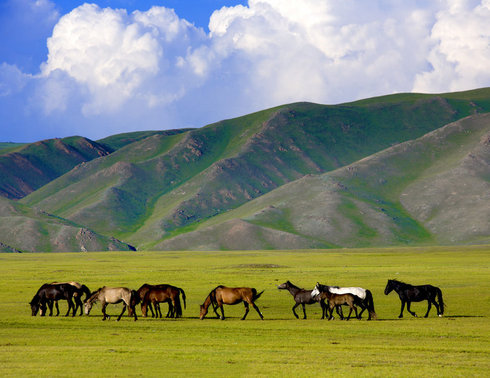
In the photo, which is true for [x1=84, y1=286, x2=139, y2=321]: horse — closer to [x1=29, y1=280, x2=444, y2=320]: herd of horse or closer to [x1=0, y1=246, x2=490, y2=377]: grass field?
[x1=29, y1=280, x2=444, y2=320]: herd of horse

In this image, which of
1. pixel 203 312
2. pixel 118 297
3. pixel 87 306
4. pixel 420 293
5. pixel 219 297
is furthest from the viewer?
pixel 87 306

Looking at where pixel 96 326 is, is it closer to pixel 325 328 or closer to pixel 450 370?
pixel 325 328

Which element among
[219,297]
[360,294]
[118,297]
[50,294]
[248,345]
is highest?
[50,294]

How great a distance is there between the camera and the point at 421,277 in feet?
227

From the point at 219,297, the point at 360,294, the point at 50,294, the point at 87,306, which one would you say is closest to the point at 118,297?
the point at 87,306

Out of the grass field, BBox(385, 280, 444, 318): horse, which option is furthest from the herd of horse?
the grass field

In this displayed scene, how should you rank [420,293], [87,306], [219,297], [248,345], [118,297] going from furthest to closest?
1. [87,306]
2. [420,293]
3. [118,297]
4. [219,297]
5. [248,345]

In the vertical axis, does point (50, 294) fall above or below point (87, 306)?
above

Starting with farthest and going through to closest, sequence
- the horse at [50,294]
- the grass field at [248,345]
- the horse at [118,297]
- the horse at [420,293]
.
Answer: the horse at [50,294]
the horse at [420,293]
the horse at [118,297]
the grass field at [248,345]

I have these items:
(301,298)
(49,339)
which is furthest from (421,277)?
(49,339)

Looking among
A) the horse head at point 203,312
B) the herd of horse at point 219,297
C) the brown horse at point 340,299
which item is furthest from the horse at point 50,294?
the brown horse at point 340,299

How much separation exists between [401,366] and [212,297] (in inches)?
573

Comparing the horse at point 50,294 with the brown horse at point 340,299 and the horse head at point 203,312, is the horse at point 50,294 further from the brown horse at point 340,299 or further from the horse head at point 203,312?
the brown horse at point 340,299

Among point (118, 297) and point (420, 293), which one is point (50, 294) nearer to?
point (118, 297)
